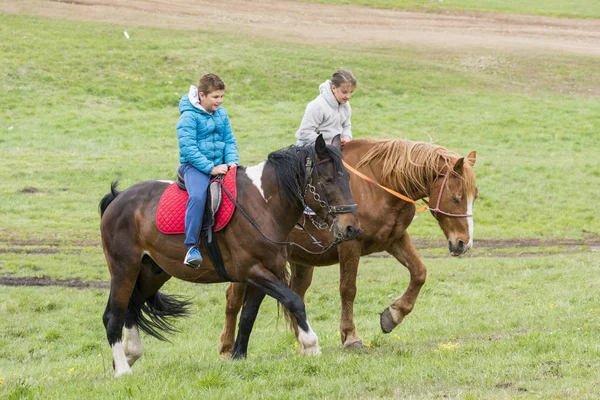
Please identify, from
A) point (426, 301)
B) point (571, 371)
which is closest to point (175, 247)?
point (571, 371)

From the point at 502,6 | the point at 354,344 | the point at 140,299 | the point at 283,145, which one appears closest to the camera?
the point at 140,299

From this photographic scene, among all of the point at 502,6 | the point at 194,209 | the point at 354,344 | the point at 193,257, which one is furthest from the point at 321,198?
the point at 502,6

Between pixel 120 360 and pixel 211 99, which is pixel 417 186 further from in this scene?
pixel 120 360

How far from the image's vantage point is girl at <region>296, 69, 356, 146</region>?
9.45 metres

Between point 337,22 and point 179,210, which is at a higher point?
point 179,210

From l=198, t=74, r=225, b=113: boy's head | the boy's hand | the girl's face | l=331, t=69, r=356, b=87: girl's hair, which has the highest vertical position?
l=198, t=74, r=225, b=113: boy's head

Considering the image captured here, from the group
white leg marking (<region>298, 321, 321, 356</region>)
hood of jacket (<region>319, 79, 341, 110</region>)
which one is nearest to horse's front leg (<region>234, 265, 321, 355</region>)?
white leg marking (<region>298, 321, 321, 356</region>)

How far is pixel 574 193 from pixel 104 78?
17.8 meters

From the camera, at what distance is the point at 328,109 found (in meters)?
9.58

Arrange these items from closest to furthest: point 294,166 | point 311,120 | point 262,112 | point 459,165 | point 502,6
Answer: point 294,166
point 459,165
point 311,120
point 262,112
point 502,6

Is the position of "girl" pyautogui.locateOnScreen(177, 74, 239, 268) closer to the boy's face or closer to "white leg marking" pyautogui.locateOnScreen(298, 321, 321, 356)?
the boy's face

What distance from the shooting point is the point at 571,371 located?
6.84 metres

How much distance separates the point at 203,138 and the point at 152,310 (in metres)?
2.06

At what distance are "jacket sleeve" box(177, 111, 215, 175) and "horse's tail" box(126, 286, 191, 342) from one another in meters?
1.74
